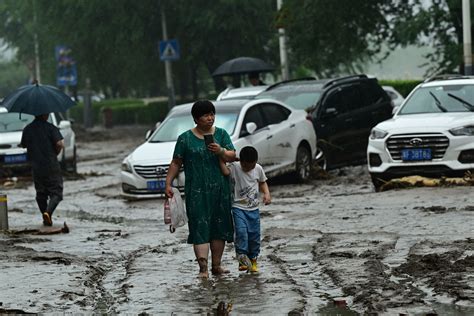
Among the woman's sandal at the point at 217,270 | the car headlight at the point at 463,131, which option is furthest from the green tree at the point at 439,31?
the woman's sandal at the point at 217,270

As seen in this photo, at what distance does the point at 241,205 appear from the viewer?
11703 millimetres

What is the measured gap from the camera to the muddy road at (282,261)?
9961 millimetres

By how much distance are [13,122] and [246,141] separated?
8.79m

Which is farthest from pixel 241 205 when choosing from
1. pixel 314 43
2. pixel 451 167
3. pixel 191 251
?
pixel 314 43

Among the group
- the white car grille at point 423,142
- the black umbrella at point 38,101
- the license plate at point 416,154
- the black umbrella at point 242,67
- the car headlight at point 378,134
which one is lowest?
the license plate at point 416,154

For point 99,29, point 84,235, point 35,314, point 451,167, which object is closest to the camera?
point 35,314

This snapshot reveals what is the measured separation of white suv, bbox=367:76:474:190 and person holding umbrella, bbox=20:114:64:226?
4.71 m

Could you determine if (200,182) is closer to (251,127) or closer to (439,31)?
(251,127)

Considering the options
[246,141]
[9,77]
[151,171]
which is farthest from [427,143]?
[9,77]

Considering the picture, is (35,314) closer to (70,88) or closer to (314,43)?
(314,43)

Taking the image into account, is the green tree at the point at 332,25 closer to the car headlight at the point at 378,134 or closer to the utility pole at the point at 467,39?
the utility pole at the point at 467,39

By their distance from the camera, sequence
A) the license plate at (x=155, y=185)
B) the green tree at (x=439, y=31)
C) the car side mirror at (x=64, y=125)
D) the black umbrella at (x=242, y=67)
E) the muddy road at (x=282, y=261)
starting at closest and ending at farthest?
1. the muddy road at (x=282, y=261)
2. the license plate at (x=155, y=185)
3. the car side mirror at (x=64, y=125)
4. the green tree at (x=439, y=31)
5. the black umbrella at (x=242, y=67)

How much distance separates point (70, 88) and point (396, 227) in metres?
60.2

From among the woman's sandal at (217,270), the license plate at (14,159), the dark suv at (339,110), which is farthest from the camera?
the license plate at (14,159)
